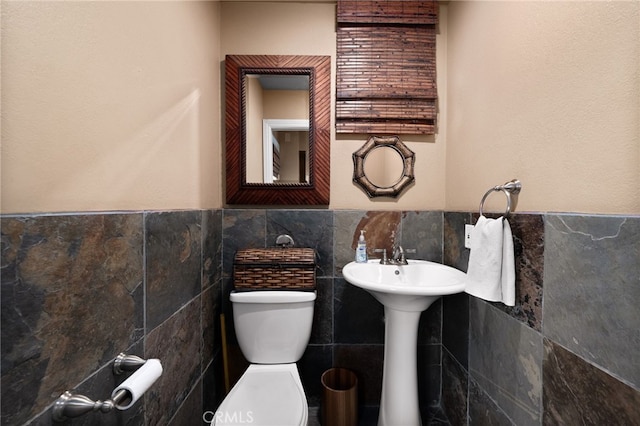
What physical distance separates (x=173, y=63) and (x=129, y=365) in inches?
43.6

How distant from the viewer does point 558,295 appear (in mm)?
774

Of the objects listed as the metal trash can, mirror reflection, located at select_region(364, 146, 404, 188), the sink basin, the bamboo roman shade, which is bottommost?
the metal trash can

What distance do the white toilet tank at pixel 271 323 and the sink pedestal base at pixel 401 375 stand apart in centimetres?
44

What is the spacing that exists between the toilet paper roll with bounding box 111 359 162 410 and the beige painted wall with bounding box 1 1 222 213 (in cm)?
45

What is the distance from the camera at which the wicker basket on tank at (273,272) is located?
137 cm

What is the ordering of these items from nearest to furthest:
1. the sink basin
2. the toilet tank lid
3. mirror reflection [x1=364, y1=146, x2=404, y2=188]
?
the sink basin, the toilet tank lid, mirror reflection [x1=364, y1=146, x2=404, y2=188]

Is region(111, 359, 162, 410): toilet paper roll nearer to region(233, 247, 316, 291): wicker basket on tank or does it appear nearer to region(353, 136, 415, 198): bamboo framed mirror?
region(233, 247, 316, 291): wicker basket on tank

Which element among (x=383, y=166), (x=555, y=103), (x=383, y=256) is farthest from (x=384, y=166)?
(x=555, y=103)

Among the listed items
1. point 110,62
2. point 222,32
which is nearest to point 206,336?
point 110,62

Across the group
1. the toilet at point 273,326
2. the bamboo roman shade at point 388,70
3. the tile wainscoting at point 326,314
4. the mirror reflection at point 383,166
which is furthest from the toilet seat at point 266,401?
the bamboo roman shade at point 388,70

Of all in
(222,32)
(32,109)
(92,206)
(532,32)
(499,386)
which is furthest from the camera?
(222,32)

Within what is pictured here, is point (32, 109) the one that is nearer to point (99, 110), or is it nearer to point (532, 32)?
point (99, 110)

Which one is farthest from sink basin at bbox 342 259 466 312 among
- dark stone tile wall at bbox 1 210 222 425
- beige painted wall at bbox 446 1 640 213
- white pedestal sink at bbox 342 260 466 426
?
dark stone tile wall at bbox 1 210 222 425

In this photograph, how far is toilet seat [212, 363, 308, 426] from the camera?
101cm
